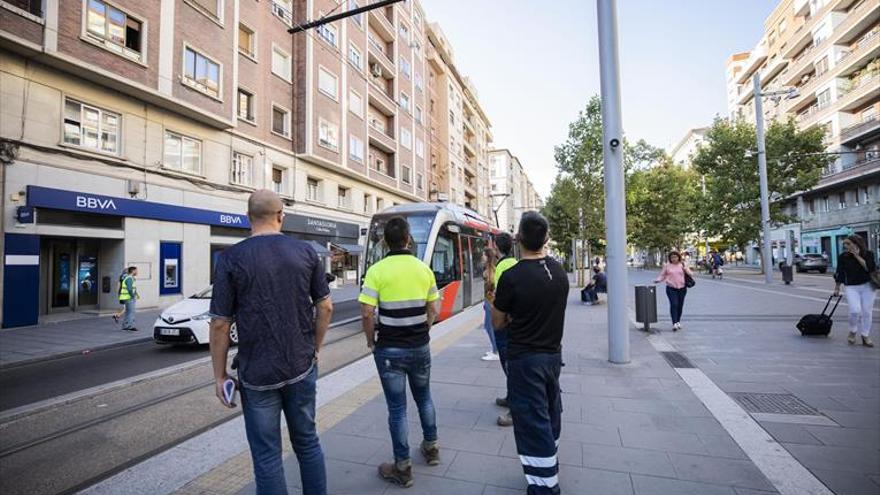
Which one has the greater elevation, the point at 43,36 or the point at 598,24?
the point at 43,36

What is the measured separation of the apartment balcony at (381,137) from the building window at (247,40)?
377 inches

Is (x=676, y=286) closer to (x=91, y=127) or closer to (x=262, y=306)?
(x=262, y=306)

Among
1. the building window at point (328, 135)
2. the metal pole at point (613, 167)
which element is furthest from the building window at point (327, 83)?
the metal pole at point (613, 167)

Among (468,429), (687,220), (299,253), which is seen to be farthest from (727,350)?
(687,220)

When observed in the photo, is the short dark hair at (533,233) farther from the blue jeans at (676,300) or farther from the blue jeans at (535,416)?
the blue jeans at (676,300)

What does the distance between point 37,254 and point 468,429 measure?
46.9 ft

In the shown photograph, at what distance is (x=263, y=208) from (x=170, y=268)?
16287 mm

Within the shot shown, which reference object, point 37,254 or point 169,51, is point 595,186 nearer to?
point 169,51

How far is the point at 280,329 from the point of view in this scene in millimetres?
2354

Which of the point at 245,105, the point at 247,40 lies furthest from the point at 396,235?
the point at 247,40

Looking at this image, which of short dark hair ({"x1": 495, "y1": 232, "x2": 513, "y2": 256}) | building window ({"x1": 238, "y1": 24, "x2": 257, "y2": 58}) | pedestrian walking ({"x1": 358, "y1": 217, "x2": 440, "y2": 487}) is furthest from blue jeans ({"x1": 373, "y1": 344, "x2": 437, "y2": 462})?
building window ({"x1": 238, "y1": 24, "x2": 257, "y2": 58})

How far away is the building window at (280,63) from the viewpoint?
21.3 meters

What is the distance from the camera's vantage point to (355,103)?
27.0 m

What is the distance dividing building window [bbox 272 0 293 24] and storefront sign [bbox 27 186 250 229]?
10.7m
